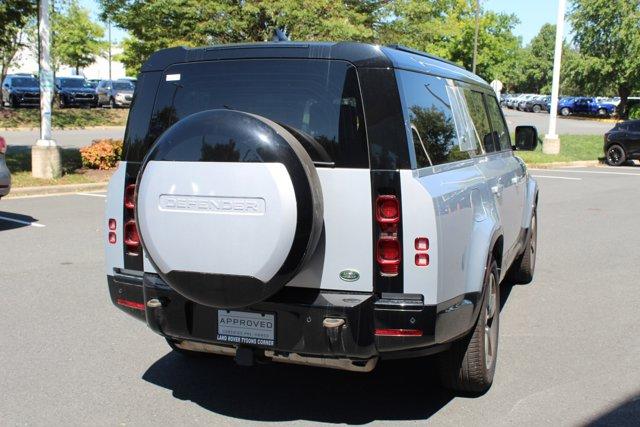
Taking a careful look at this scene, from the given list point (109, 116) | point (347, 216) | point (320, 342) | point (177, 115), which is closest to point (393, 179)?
point (347, 216)

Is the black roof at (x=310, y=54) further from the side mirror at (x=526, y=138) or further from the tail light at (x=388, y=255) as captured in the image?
the side mirror at (x=526, y=138)

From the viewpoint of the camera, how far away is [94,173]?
15695 mm

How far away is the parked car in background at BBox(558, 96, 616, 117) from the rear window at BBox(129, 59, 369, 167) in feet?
201

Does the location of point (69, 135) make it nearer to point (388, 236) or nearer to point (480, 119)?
point (480, 119)

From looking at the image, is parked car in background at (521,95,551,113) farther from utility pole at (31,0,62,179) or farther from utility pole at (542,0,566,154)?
utility pole at (31,0,62,179)

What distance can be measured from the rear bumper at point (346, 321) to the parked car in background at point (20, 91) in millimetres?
31725

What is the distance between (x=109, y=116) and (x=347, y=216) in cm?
2958

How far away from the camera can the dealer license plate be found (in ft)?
12.0

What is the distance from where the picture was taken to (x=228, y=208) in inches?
135

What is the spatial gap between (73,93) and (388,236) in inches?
Answer: 1341

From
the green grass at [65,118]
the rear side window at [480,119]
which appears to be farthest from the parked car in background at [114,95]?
the rear side window at [480,119]

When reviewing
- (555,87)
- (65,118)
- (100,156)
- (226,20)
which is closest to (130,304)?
(100,156)

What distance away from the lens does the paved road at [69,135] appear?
2286 centimetres

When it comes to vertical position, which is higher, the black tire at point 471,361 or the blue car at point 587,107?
the blue car at point 587,107
